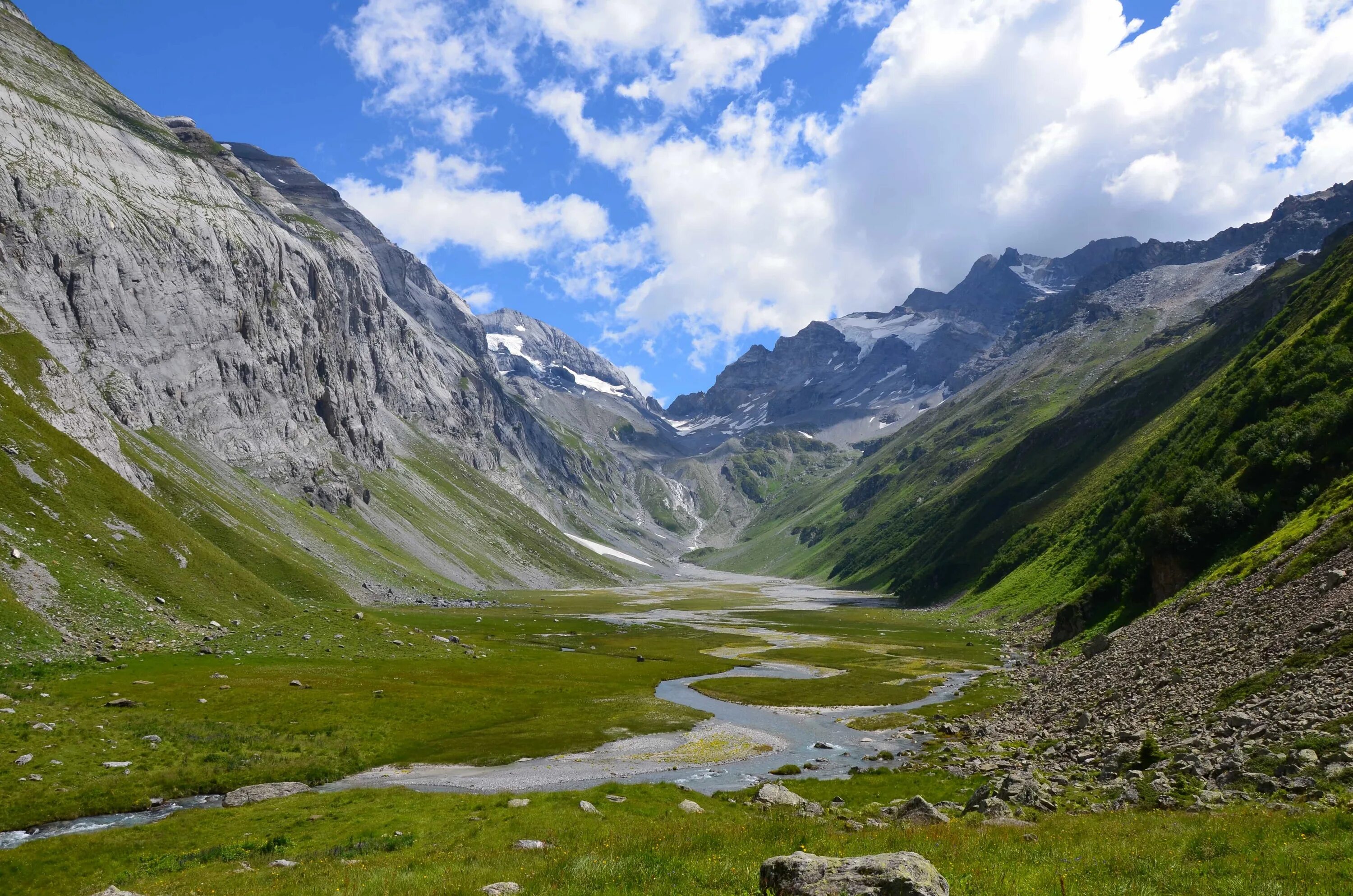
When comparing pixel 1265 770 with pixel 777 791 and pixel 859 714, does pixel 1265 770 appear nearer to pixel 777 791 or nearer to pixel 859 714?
pixel 777 791

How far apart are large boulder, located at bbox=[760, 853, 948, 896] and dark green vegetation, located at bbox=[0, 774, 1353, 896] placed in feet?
3.20

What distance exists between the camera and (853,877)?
48.9 feet

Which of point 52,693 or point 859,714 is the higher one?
point 52,693

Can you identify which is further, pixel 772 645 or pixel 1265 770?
pixel 772 645

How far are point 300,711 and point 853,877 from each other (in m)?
49.3

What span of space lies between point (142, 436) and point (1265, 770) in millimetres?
182245

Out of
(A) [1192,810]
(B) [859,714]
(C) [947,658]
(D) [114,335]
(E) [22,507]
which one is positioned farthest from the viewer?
(D) [114,335]

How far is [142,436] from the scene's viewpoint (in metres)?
149

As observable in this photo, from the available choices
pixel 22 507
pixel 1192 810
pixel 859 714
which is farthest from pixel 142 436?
pixel 1192 810

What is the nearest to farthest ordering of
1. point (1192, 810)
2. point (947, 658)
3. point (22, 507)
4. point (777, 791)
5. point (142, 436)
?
point (1192, 810)
point (777, 791)
point (22, 507)
point (947, 658)
point (142, 436)

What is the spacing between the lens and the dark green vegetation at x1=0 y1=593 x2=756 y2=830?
37.2m

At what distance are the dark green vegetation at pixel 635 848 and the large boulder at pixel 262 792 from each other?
5.51 ft

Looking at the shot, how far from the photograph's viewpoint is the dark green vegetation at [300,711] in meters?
37.2

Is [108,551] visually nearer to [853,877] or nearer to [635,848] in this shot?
[635,848]
